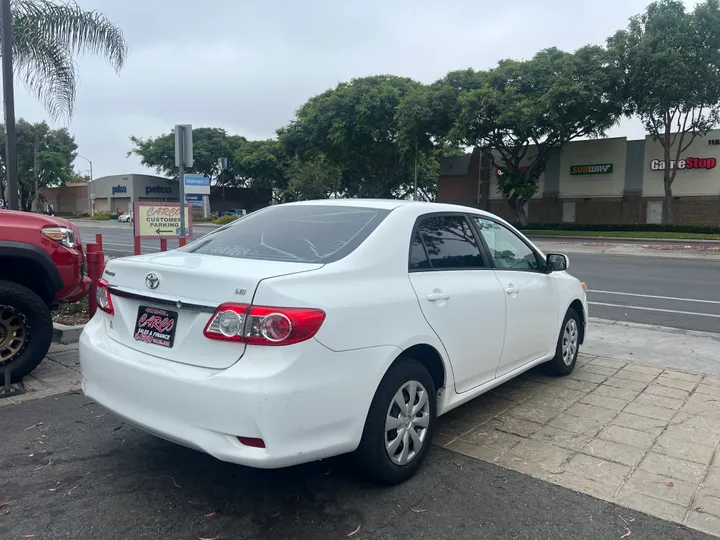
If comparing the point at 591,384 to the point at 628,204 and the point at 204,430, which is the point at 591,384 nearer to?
the point at 204,430

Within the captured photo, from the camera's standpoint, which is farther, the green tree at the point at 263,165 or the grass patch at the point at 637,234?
the green tree at the point at 263,165

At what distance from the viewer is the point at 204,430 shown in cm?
291

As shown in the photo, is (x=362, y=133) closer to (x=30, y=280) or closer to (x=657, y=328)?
(x=657, y=328)

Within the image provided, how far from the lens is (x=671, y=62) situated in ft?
90.7

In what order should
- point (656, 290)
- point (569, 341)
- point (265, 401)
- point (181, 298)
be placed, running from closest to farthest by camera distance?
point (265, 401) < point (181, 298) < point (569, 341) < point (656, 290)

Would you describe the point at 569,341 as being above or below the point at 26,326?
below

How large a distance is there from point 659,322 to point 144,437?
7638mm

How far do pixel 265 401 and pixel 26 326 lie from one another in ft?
11.2

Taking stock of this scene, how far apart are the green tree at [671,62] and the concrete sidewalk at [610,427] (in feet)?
85.8

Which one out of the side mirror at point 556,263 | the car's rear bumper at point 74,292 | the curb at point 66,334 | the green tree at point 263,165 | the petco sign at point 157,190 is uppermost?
the green tree at point 263,165

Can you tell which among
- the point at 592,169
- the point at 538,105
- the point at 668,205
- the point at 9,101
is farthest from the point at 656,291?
the point at 592,169

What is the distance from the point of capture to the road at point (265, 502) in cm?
297

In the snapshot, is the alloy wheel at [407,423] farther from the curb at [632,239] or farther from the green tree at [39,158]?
the green tree at [39,158]

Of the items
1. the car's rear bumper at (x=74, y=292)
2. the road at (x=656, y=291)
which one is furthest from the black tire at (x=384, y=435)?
the road at (x=656, y=291)
